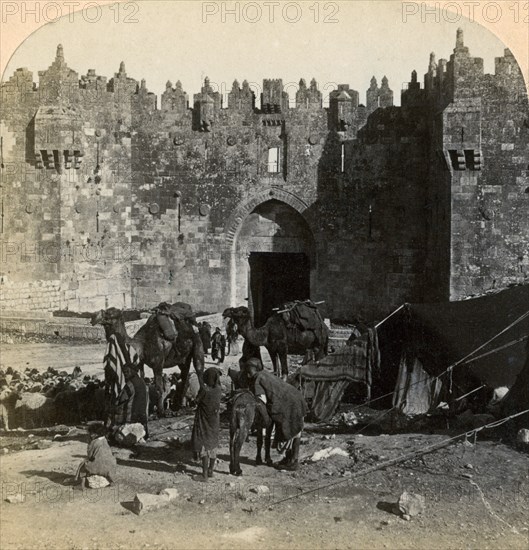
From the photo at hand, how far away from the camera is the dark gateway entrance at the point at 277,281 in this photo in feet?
86.5

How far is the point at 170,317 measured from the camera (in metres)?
12.9

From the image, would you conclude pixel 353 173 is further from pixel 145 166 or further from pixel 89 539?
pixel 89 539

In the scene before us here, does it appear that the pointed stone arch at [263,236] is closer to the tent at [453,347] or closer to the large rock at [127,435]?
the tent at [453,347]

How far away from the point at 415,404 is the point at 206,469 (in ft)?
16.3

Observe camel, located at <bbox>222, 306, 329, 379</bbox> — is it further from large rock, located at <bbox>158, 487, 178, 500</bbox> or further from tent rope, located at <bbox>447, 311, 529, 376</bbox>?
large rock, located at <bbox>158, 487, 178, 500</bbox>

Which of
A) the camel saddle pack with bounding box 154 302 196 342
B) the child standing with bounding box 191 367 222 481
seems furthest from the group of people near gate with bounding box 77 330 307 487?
the camel saddle pack with bounding box 154 302 196 342

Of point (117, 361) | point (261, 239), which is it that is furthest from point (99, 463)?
point (261, 239)

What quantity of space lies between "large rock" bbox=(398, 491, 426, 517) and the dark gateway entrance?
59.1 ft

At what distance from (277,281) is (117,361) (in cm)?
1601

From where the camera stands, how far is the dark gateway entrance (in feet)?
86.5

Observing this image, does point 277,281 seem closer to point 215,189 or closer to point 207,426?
point 215,189

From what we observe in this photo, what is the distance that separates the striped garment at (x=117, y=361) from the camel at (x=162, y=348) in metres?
0.28

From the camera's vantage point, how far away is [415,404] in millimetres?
12914

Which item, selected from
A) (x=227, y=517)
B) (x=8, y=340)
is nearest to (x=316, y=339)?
(x=227, y=517)
